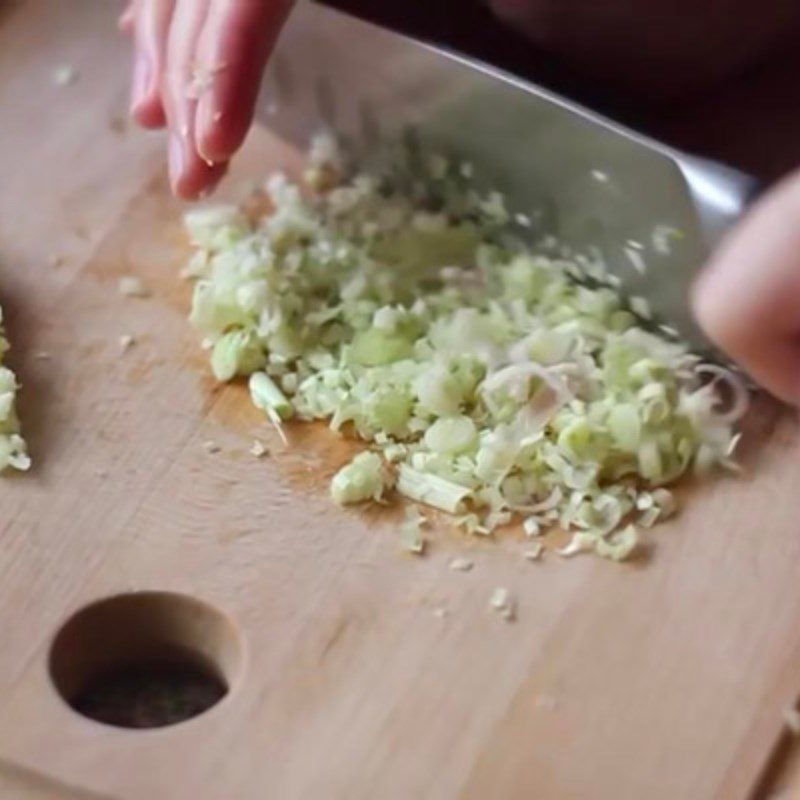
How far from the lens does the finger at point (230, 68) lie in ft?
3.32

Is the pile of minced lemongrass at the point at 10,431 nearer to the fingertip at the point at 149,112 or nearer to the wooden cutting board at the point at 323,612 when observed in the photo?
the wooden cutting board at the point at 323,612

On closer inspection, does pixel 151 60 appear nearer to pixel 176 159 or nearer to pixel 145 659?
pixel 176 159

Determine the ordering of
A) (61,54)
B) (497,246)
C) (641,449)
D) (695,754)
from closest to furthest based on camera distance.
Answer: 1. (695,754)
2. (641,449)
3. (497,246)
4. (61,54)

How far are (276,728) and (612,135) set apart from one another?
36 cm

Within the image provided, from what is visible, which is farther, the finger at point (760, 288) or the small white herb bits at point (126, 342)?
the small white herb bits at point (126, 342)

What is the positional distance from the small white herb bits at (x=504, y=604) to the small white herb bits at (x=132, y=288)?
0.94ft

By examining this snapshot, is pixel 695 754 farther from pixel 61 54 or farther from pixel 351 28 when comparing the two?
pixel 61 54

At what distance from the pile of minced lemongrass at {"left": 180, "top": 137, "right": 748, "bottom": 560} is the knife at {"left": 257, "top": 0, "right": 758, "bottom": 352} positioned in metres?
0.02

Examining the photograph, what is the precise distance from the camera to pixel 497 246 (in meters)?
1.11

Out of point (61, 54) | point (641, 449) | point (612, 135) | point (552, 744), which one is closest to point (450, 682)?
point (552, 744)

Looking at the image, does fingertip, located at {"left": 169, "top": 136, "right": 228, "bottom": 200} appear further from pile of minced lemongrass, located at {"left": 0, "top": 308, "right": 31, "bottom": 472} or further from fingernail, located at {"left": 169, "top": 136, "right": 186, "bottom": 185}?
pile of minced lemongrass, located at {"left": 0, "top": 308, "right": 31, "bottom": 472}

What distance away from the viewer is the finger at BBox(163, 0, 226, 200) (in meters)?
1.03

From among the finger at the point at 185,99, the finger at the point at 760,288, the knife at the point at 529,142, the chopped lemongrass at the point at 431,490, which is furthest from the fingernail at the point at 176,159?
the finger at the point at 760,288

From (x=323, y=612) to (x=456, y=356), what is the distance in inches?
6.9
